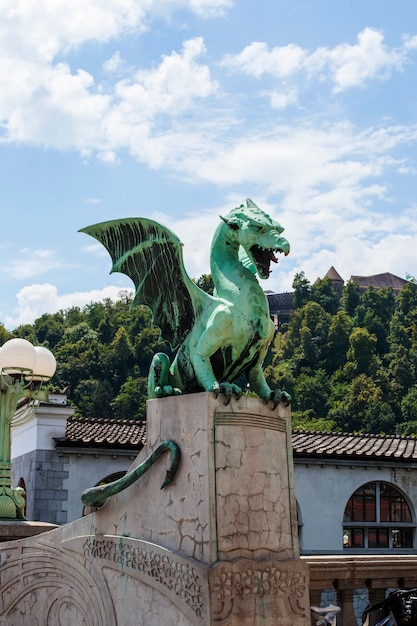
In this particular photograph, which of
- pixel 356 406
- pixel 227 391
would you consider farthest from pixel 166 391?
pixel 356 406

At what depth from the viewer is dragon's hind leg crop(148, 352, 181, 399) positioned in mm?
7227

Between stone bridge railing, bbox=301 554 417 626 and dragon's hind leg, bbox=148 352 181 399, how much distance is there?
1650 mm

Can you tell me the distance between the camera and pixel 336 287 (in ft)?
369

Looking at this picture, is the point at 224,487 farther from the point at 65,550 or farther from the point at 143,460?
the point at 65,550

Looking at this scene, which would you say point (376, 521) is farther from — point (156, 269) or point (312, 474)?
point (156, 269)

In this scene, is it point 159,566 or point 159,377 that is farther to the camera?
point 159,377

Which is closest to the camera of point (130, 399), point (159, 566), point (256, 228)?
point (159, 566)

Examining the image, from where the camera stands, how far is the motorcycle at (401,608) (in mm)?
6766

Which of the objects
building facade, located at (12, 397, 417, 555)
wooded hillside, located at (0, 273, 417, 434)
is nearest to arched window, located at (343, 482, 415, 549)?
building facade, located at (12, 397, 417, 555)

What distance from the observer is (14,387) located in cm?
954

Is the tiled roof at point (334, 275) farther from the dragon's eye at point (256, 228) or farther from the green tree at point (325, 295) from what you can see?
the dragon's eye at point (256, 228)

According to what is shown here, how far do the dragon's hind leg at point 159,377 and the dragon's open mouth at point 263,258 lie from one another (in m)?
1.01

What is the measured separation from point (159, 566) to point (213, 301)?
2.03 meters

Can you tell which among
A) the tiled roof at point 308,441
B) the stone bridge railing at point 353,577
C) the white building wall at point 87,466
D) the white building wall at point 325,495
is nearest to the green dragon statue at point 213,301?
the stone bridge railing at point 353,577
